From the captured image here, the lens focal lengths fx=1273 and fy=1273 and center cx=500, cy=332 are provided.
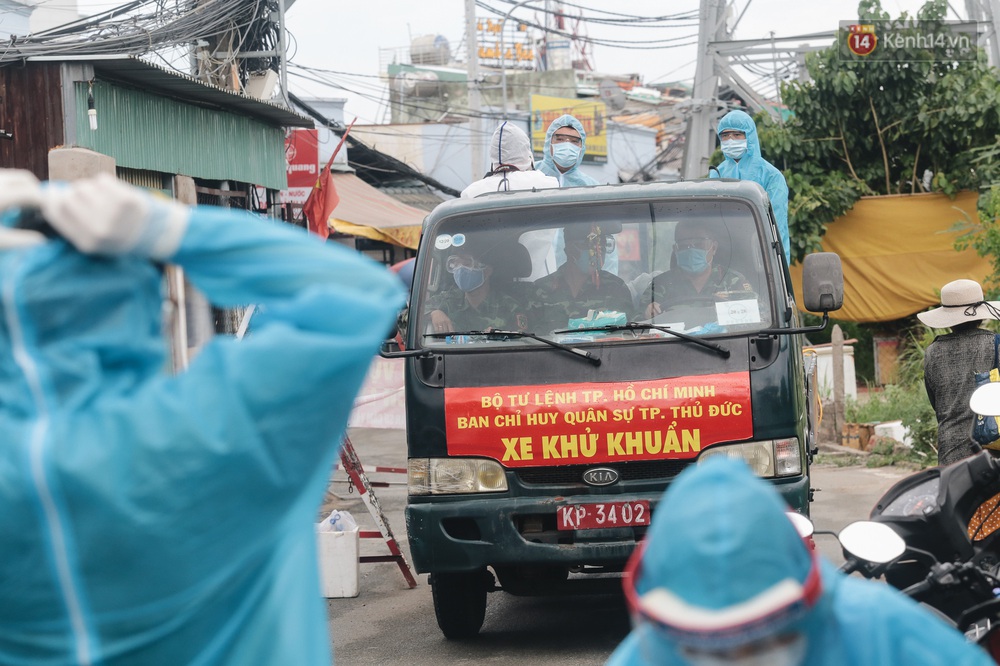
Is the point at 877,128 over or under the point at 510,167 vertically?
over

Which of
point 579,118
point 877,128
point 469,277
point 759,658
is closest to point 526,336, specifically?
point 469,277

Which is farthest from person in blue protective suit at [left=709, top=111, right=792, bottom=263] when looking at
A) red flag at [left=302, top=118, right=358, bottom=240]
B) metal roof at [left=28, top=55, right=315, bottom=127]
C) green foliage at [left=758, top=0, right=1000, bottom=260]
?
green foliage at [left=758, top=0, right=1000, bottom=260]

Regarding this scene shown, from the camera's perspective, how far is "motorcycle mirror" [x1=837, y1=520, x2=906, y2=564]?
2920 mm

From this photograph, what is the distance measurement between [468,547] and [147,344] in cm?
403

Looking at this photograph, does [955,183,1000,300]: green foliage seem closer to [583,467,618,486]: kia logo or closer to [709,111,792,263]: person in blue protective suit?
[709,111,792,263]: person in blue protective suit

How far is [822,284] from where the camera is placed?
5895 millimetres

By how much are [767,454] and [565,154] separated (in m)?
3.38

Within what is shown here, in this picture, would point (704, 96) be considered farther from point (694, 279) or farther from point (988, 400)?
point (988, 400)

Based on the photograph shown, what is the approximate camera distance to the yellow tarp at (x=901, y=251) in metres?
16.4

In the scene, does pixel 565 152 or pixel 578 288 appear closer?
pixel 578 288

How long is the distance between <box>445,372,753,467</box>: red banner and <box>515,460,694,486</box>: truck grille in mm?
38

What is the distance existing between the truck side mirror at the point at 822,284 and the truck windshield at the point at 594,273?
7.7 inches

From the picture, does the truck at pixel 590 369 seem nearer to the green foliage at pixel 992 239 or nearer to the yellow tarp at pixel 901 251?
the green foliage at pixel 992 239

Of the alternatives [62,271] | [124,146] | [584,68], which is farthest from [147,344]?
[584,68]
